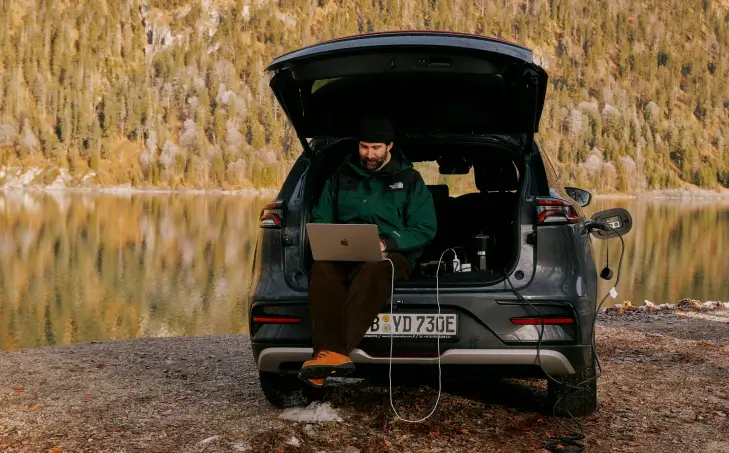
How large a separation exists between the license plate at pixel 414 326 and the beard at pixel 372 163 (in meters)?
0.92

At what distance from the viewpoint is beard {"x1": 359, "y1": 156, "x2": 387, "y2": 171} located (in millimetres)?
4852

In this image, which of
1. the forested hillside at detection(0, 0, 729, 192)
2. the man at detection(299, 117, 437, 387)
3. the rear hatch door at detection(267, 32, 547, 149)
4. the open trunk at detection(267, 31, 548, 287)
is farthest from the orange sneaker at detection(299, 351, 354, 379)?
the forested hillside at detection(0, 0, 729, 192)

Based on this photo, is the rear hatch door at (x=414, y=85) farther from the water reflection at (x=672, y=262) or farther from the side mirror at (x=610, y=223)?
the water reflection at (x=672, y=262)

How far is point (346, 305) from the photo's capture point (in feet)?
15.0

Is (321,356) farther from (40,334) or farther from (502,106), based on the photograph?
(40,334)

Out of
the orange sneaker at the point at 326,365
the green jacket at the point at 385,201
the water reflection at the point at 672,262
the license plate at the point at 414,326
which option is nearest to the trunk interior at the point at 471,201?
the green jacket at the point at 385,201

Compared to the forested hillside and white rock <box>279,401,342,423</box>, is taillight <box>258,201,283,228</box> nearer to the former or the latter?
white rock <box>279,401,342,423</box>

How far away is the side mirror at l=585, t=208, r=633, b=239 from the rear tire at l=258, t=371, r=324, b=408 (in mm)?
2220

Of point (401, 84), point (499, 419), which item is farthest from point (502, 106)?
point (499, 419)

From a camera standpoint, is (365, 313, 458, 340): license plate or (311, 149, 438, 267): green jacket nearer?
(365, 313, 458, 340): license plate

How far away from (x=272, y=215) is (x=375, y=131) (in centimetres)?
82

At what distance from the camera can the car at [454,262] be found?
4492 mm

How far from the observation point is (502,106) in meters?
5.22

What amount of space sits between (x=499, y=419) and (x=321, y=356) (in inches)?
55.3
